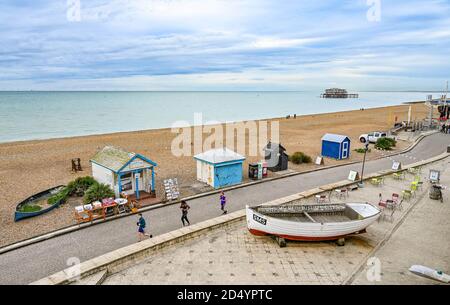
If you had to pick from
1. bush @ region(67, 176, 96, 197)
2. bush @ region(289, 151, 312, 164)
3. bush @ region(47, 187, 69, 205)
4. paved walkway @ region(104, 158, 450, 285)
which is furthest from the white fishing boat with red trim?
bush @ region(289, 151, 312, 164)

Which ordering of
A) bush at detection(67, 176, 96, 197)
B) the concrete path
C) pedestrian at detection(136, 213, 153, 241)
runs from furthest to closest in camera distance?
1. bush at detection(67, 176, 96, 197)
2. pedestrian at detection(136, 213, 153, 241)
3. the concrete path

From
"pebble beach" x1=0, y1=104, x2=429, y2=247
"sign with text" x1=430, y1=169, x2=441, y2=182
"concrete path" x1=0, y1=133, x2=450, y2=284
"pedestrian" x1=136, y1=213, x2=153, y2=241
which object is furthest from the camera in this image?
"sign with text" x1=430, y1=169, x2=441, y2=182

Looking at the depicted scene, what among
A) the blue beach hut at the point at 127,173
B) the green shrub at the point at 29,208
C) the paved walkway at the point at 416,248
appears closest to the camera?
the paved walkway at the point at 416,248

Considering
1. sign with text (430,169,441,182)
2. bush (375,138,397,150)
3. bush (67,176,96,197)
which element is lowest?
bush (67,176,96,197)

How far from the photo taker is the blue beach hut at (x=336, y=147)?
25922 millimetres

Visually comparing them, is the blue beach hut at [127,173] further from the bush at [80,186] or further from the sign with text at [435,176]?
the sign with text at [435,176]

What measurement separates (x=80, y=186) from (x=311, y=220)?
12.6m

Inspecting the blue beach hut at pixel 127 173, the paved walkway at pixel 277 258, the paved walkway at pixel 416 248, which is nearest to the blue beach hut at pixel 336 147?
the paved walkway at pixel 416 248

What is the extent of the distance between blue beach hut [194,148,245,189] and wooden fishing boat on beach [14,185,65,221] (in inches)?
314

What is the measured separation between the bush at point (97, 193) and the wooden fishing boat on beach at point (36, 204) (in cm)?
156

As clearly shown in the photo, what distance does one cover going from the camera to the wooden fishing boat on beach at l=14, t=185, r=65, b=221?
13.8 metres

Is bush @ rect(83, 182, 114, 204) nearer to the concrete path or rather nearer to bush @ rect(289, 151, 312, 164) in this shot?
the concrete path

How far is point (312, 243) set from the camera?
36.4 feet
